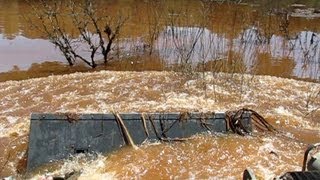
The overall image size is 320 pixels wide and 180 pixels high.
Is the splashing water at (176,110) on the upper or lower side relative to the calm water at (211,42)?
lower

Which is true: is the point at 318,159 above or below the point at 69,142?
above

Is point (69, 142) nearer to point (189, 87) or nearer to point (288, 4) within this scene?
point (189, 87)

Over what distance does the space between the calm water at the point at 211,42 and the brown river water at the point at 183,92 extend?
0.04 metres

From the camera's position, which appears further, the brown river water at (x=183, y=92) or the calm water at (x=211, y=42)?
the calm water at (x=211, y=42)

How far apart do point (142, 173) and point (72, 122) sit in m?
1.15

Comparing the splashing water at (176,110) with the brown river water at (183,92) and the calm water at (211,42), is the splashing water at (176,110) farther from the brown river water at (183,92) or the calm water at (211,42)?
the calm water at (211,42)

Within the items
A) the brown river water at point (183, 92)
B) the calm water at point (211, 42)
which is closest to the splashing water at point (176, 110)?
the brown river water at point (183, 92)

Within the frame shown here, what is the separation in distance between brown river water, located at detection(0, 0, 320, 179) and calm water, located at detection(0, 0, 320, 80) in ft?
0.12

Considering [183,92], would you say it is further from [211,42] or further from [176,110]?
[211,42]

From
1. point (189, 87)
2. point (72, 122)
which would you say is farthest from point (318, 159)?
point (189, 87)

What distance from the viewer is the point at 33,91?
9.61 m

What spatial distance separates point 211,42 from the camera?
12.8 metres

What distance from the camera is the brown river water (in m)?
6.37

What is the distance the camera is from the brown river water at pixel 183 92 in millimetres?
6371
